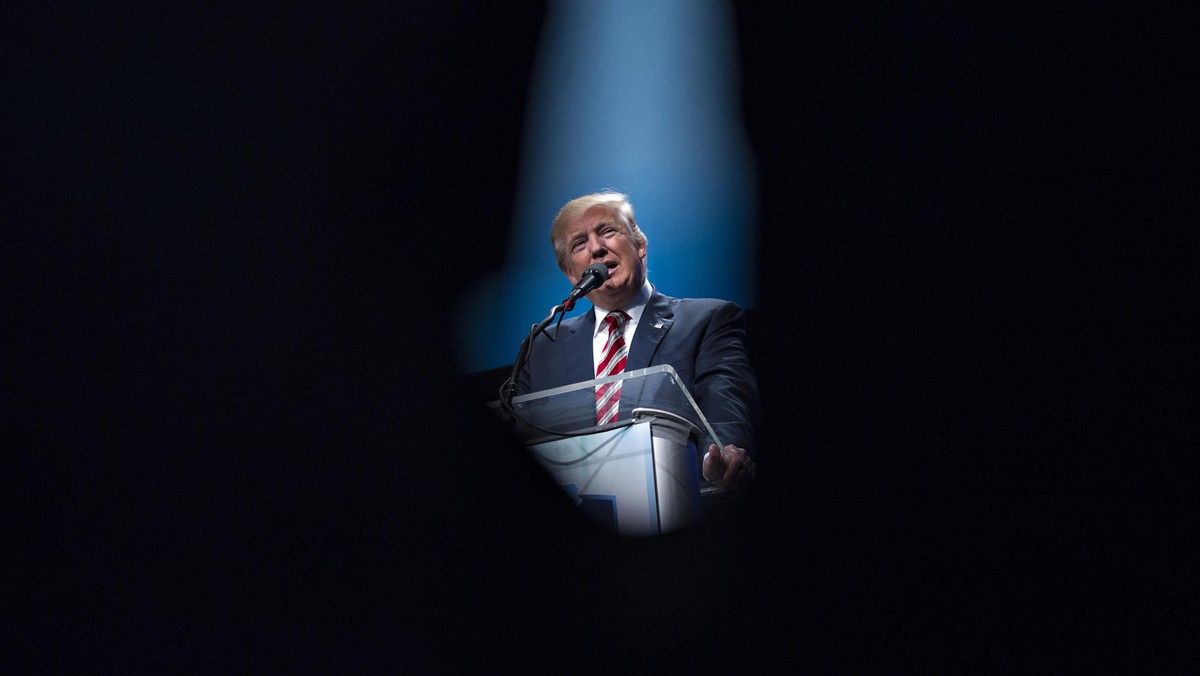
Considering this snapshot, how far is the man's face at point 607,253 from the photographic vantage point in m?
2.43

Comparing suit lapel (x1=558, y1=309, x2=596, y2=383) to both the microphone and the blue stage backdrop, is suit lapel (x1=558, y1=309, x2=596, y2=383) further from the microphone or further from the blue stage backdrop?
the microphone

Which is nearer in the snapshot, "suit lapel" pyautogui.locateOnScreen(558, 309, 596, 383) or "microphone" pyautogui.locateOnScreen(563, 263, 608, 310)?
"microphone" pyautogui.locateOnScreen(563, 263, 608, 310)

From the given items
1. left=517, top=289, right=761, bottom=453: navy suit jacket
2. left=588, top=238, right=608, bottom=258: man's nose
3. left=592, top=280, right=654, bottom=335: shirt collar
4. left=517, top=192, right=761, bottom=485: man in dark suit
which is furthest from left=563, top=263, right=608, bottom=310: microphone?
left=588, top=238, right=608, bottom=258: man's nose

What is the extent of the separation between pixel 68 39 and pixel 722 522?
135 centimetres

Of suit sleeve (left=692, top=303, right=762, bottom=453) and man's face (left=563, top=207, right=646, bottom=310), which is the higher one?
man's face (left=563, top=207, right=646, bottom=310)

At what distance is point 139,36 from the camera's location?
31.1 inches

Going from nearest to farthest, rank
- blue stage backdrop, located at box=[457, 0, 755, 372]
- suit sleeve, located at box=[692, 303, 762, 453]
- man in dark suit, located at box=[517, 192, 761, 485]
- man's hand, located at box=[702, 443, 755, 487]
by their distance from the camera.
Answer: man's hand, located at box=[702, 443, 755, 487] → suit sleeve, located at box=[692, 303, 762, 453] → man in dark suit, located at box=[517, 192, 761, 485] → blue stage backdrop, located at box=[457, 0, 755, 372]

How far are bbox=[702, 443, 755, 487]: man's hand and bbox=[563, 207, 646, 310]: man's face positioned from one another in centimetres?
88

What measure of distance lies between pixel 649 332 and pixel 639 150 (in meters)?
0.61

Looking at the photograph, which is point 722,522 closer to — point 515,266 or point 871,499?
point 871,499

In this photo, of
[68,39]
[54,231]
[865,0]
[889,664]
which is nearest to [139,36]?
[68,39]

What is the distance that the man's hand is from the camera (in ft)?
5.11

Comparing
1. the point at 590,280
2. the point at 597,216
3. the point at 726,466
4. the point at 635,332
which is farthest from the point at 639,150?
the point at 726,466

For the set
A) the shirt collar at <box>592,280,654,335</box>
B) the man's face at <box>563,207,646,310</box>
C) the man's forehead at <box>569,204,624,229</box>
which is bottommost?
the shirt collar at <box>592,280,654,335</box>
